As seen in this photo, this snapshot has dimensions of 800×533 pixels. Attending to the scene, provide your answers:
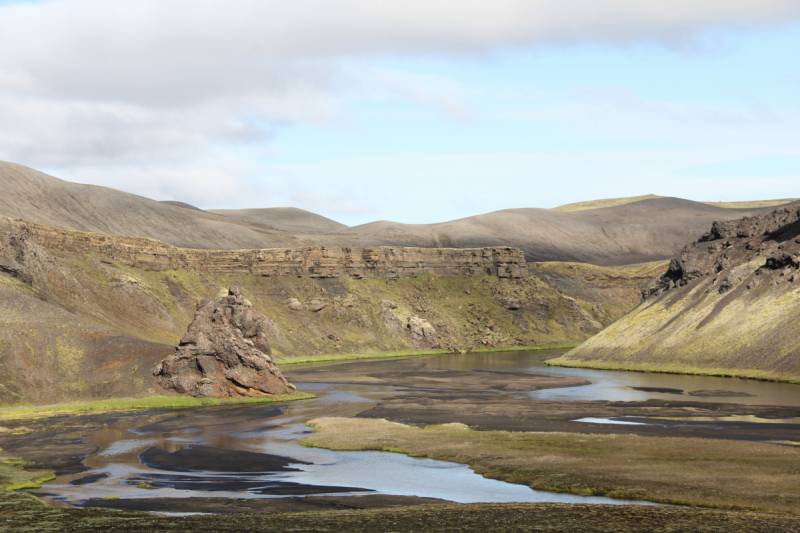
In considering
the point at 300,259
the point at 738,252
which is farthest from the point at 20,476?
the point at 300,259

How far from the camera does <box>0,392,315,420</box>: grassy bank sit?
59.1 meters

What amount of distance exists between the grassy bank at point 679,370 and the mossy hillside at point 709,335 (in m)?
0.13

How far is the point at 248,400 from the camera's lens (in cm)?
6994

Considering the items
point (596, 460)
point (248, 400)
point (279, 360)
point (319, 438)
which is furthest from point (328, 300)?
point (596, 460)

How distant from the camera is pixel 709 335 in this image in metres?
91.8

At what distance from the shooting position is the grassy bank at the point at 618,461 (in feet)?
97.5

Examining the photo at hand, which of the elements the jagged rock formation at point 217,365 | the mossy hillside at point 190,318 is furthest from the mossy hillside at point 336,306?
the jagged rock formation at point 217,365

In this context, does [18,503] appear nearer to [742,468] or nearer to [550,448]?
[550,448]

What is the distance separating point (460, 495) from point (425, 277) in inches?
5688

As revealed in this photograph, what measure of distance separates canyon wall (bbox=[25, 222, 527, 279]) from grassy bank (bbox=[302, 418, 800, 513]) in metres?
91.7

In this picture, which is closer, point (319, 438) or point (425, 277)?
point (319, 438)

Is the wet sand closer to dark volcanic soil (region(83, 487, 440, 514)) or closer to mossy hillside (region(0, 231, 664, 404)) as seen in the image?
dark volcanic soil (region(83, 487, 440, 514))

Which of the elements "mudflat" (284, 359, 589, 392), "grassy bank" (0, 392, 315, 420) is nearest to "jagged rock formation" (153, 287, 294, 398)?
"grassy bank" (0, 392, 315, 420)

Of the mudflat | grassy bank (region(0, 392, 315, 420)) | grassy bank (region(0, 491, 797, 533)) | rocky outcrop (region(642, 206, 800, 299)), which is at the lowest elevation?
the mudflat
